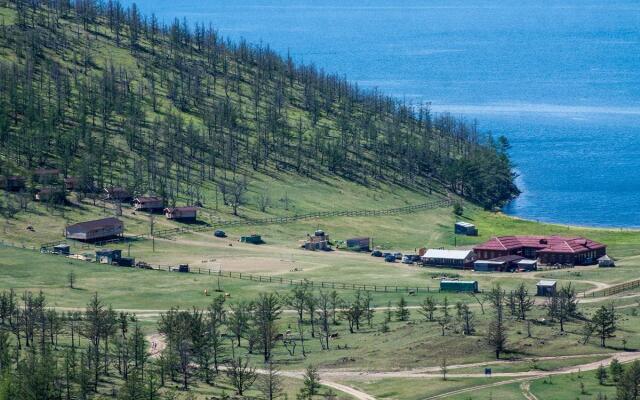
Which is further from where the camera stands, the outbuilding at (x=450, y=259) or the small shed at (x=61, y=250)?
the outbuilding at (x=450, y=259)

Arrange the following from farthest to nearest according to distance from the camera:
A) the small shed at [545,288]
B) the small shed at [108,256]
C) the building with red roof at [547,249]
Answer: the building with red roof at [547,249], the small shed at [108,256], the small shed at [545,288]

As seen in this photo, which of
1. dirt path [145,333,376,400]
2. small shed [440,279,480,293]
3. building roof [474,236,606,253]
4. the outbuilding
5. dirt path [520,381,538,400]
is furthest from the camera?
building roof [474,236,606,253]

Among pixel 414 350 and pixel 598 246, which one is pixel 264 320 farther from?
pixel 598 246

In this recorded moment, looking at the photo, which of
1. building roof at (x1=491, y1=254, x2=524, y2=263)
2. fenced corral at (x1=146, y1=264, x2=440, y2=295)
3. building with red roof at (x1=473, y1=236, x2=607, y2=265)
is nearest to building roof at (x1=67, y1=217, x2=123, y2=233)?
fenced corral at (x1=146, y1=264, x2=440, y2=295)

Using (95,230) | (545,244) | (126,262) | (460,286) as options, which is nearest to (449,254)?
(545,244)

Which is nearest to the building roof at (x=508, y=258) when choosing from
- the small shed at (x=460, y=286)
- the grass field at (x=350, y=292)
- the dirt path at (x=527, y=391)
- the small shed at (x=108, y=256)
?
the grass field at (x=350, y=292)

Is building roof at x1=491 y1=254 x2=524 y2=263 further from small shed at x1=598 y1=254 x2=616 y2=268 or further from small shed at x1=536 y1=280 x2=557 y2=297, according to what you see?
small shed at x1=536 y1=280 x2=557 y2=297

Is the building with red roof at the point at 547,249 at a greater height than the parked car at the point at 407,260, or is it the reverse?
the building with red roof at the point at 547,249

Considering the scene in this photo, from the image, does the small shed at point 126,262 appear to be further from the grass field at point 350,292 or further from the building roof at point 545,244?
the building roof at point 545,244
